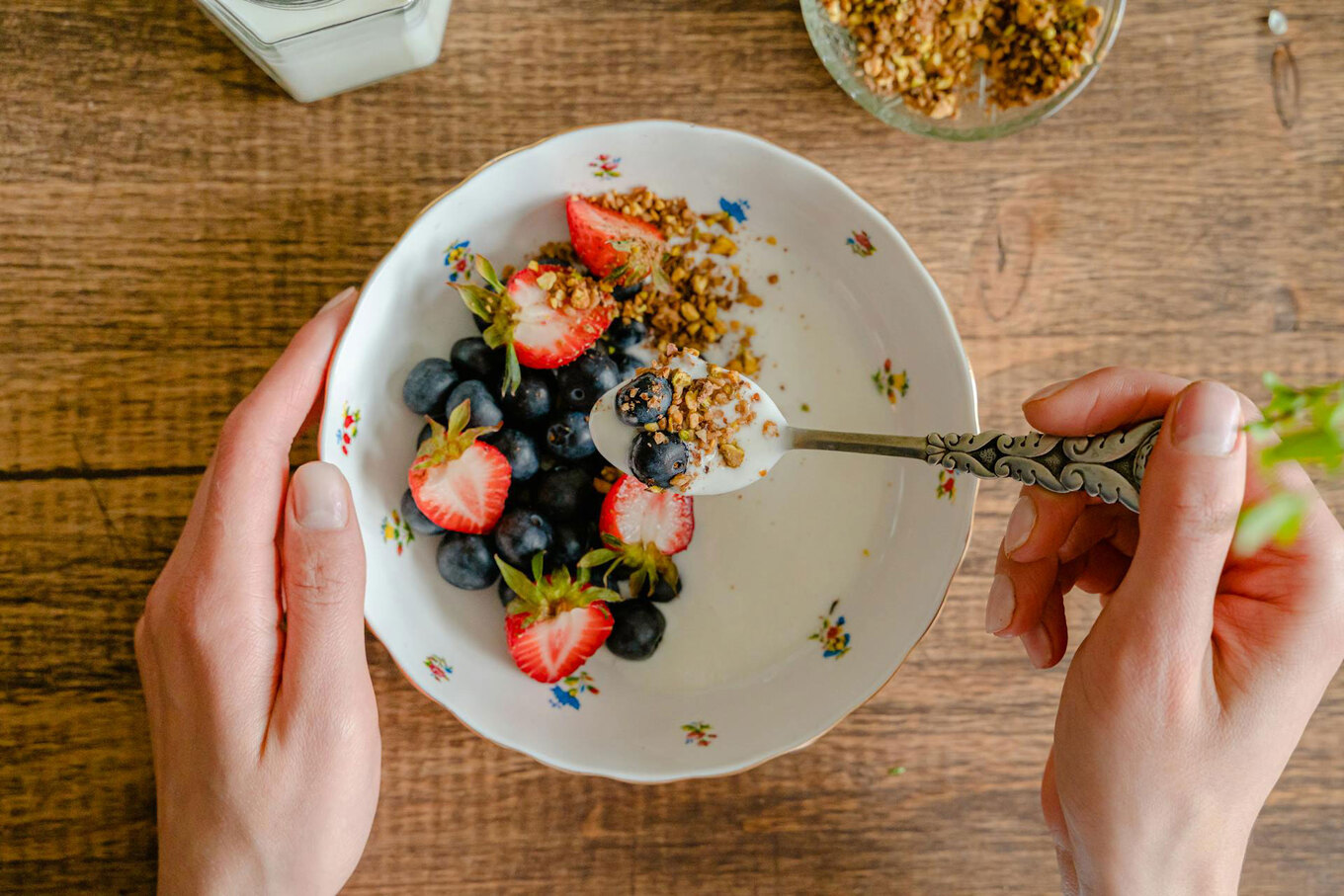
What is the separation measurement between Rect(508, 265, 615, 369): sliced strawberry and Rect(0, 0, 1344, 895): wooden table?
0.17m

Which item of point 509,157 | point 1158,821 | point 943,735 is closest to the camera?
point 1158,821

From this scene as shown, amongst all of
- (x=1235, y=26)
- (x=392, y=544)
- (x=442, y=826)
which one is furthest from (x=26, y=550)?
(x=1235, y=26)

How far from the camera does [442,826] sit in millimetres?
876

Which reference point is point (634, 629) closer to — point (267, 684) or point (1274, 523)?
point (267, 684)

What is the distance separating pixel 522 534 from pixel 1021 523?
1.38 ft

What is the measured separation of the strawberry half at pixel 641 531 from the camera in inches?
→ 31.9

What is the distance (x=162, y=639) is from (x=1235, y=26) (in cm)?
114

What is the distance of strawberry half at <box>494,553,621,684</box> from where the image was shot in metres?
0.80

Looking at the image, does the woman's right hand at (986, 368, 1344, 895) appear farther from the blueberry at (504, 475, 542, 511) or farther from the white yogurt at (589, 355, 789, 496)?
the blueberry at (504, 475, 542, 511)

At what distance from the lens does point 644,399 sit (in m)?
0.71

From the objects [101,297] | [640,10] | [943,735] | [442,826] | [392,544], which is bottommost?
[442,826]

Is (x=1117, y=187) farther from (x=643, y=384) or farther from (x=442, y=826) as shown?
(x=442, y=826)

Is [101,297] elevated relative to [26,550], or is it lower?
elevated

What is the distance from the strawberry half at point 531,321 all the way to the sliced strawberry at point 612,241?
41 mm
